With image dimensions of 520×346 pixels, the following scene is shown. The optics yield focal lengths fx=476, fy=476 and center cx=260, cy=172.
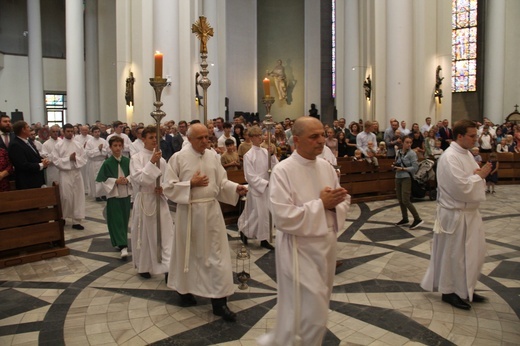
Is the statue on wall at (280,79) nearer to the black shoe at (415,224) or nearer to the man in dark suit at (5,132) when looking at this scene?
the black shoe at (415,224)

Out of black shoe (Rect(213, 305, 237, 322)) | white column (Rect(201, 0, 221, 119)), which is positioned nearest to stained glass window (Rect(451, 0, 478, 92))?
white column (Rect(201, 0, 221, 119))

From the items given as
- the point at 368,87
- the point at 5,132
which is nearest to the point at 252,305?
the point at 5,132

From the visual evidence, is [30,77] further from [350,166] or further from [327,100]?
[350,166]

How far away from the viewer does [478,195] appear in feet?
16.9

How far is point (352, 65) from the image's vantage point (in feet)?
71.3

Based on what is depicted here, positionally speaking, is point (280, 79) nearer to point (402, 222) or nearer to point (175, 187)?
point (402, 222)

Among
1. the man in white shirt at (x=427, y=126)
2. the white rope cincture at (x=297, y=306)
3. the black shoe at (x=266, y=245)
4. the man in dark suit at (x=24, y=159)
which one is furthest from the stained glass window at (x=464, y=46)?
the white rope cincture at (x=297, y=306)

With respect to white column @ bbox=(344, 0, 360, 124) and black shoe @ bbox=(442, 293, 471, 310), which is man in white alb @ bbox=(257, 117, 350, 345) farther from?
white column @ bbox=(344, 0, 360, 124)

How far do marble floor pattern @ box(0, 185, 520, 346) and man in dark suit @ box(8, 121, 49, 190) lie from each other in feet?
4.55

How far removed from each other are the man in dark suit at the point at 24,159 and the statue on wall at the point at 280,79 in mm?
22281

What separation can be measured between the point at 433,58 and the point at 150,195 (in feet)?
49.2

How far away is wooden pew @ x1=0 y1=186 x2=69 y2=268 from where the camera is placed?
711 centimetres

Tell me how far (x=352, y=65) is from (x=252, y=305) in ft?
59.5

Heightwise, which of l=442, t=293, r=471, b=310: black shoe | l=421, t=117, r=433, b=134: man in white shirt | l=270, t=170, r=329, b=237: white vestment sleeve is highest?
l=421, t=117, r=433, b=134: man in white shirt
